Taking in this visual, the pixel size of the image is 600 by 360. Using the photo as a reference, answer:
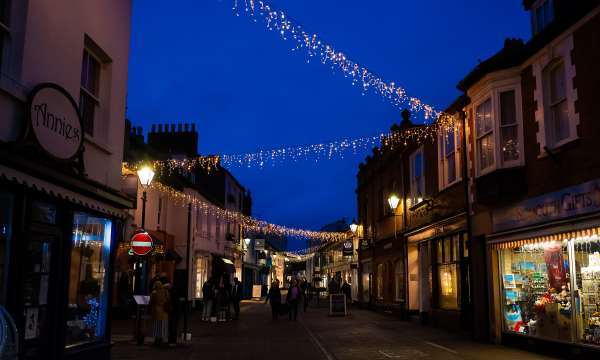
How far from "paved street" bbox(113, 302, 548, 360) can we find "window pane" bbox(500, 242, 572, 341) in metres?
0.78

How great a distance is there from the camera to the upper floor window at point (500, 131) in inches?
614

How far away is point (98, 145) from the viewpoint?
11000 millimetres

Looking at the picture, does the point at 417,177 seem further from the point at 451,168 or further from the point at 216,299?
the point at 216,299

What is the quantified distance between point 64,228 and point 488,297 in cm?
1183

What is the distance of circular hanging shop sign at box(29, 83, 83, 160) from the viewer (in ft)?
27.7

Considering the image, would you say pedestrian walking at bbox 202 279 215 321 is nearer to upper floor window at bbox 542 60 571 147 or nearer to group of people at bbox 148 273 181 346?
group of people at bbox 148 273 181 346

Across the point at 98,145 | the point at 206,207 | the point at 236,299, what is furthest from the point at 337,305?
the point at 98,145

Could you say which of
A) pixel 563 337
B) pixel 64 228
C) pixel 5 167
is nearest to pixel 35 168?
pixel 5 167

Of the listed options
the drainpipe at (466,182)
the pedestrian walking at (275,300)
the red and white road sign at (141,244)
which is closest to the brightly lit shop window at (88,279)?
the red and white road sign at (141,244)

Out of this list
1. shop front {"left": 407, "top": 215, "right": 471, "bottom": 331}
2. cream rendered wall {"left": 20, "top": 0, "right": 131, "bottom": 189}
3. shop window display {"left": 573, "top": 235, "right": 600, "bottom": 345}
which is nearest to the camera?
cream rendered wall {"left": 20, "top": 0, "right": 131, "bottom": 189}

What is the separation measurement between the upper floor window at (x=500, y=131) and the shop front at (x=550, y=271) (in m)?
1.36

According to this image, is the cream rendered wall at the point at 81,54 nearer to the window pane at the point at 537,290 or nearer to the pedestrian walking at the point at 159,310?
the pedestrian walking at the point at 159,310

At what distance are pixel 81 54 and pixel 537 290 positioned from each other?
11.8 m

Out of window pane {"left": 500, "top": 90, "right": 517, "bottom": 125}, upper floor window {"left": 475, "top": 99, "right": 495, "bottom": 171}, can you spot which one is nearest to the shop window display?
upper floor window {"left": 475, "top": 99, "right": 495, "bottom": 171}
